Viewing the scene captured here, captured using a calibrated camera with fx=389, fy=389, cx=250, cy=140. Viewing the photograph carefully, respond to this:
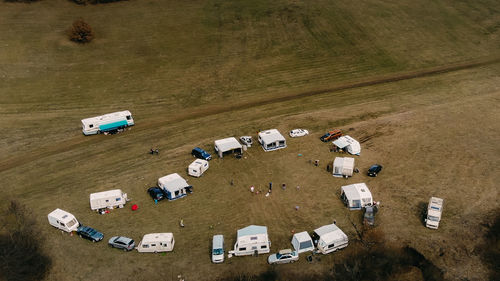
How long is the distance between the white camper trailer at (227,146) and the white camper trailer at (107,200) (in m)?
16.5

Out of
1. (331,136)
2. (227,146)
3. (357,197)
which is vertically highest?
(227,146)

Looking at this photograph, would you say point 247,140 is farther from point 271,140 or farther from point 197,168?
point 197,168

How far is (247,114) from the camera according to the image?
2913 inches

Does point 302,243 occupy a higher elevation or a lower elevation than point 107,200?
lower

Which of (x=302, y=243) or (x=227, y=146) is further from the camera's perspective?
(x=227, y=146)

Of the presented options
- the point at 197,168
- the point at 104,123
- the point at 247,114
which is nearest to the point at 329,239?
the point at 197,168

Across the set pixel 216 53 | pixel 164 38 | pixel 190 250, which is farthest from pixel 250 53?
pixel 190 250

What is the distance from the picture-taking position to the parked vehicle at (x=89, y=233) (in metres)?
46.2

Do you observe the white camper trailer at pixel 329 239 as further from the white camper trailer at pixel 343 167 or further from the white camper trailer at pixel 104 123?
the white camper trailer at pixel 104 123

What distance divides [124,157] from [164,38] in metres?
44.0

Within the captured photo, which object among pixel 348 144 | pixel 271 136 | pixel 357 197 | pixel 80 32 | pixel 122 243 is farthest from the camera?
pixel 80 32

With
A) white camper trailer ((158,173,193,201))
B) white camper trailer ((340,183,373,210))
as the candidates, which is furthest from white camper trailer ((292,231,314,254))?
white camper trailer ((158,173,193,201))

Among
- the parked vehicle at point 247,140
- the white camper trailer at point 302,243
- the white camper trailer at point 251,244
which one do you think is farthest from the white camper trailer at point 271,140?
the white camper trailer at point 302,243

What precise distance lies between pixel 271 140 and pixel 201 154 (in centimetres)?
1133
